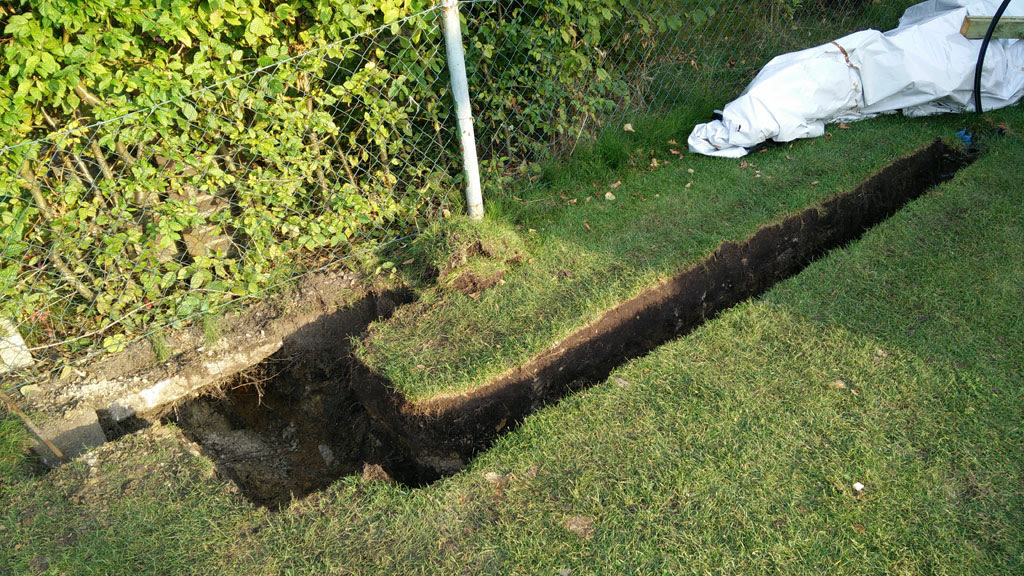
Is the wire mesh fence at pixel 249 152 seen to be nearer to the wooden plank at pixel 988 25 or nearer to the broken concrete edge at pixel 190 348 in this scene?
the broken concrete edge at pixel 190 348

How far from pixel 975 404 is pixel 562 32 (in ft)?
10.4

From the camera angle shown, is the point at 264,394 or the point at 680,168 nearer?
the point at 264,394

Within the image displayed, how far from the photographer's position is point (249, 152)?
3.72 metres

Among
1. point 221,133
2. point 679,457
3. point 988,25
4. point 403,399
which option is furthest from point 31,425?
point 988,25

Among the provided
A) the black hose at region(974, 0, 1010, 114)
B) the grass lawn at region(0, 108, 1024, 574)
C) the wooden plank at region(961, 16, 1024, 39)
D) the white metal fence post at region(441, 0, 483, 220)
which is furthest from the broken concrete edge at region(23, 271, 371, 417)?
the wooden plank at region(961, 16, 1024, 39)

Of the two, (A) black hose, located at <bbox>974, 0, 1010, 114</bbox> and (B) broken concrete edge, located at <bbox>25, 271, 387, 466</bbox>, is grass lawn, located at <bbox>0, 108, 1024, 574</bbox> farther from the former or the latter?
(A) black hose, located at <bbox>974, 0, 1010, 114</bbox>

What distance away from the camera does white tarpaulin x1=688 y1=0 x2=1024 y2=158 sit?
4.96 metres

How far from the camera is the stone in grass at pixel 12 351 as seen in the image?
346 cm

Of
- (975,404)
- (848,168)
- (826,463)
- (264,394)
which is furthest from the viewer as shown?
(848,168)

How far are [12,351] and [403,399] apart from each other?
7.21 ft

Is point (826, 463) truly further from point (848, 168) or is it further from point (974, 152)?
point (974, 152)

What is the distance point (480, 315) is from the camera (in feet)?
11.9

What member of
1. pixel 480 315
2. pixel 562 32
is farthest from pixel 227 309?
pixel 562 32

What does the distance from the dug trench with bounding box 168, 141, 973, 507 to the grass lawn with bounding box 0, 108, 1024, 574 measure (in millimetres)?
135
